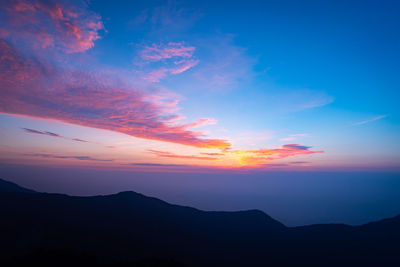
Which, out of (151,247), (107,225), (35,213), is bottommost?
(151,247)

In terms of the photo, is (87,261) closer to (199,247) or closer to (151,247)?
(151,247)

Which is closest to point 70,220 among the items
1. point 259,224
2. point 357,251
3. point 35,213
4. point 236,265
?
point 35,213


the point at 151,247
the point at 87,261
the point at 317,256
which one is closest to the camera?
the point at 87,261

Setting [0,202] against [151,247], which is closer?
[151,247]

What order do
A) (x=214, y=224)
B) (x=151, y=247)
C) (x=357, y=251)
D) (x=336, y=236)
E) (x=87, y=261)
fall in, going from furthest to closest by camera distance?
(x=214, y=224), (x=336, y=236), (x=357, y=251), (x=151, y=247), (x=87, y=261)

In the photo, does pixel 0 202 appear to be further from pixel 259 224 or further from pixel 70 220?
pixel 259 224

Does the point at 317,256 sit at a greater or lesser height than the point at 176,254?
lesser
